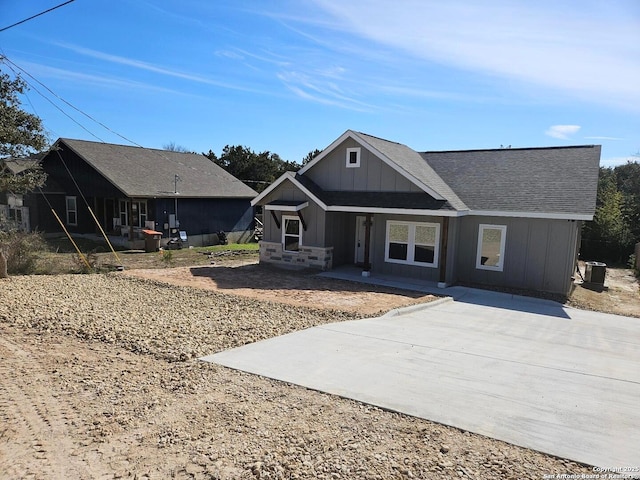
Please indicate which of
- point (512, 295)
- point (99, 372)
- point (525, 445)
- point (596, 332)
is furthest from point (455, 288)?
point (99, 372)

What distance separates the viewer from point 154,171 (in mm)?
26188

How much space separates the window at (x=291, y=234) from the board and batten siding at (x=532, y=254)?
6.08 meters

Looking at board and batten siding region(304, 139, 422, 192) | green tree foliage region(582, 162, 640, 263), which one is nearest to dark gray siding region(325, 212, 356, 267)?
board and batten siding region(304, 139, 422, 192)

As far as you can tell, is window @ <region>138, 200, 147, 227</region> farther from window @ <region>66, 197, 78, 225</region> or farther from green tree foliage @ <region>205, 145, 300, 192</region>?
green tree foliage @ <region>205, 145, 300, 192</region>

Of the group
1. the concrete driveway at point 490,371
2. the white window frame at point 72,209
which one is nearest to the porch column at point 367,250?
the concrete driveway at point 490,371

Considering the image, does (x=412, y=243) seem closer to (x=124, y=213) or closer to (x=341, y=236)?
(x=341, y=236)

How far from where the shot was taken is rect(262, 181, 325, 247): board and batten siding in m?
16.6

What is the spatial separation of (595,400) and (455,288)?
8.75 metres

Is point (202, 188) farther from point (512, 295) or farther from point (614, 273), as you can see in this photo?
point (614, 273)

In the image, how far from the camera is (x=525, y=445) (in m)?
4.36

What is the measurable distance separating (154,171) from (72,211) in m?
5.69

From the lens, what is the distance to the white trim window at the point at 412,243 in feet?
49.2

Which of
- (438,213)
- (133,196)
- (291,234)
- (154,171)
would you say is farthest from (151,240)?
(438,213)

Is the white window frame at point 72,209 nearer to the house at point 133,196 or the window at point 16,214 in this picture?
the house at point 133,196
